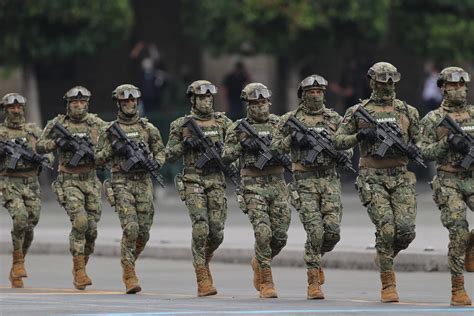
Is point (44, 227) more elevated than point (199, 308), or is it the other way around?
point (44, 227)

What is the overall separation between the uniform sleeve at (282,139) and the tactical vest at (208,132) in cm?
96

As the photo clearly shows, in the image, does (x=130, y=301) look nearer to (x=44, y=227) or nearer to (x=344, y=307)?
(x=344, y=307)

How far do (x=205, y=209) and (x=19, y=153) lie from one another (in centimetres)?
299

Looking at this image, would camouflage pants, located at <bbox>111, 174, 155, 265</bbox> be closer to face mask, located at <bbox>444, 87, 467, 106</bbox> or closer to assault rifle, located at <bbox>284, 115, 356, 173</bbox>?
assault rifle, located at <bbox>284, 115, 356, 173</bbox>

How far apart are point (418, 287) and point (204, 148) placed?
2606 millimetres

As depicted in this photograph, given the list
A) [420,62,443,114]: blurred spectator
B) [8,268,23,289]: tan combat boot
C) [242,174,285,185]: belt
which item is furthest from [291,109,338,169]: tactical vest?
[420,62,443,114]: blurred spectator

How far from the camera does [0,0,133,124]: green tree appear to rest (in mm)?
33344

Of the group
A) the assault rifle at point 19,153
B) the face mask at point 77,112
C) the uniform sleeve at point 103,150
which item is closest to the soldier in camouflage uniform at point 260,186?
the uniform sleeve at point 103,150

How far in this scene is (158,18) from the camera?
41.2 meters

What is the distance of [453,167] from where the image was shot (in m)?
17.0

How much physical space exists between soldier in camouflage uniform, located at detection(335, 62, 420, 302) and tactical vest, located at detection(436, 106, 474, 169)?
336 mm

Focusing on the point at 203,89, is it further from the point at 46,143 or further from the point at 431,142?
the point at 431,142

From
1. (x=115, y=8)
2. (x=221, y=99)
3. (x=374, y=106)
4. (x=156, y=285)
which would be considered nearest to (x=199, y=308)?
(x=374, y=106)

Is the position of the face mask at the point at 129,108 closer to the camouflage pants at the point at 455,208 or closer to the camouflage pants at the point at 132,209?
the camouflage pants at the point at 132,209
